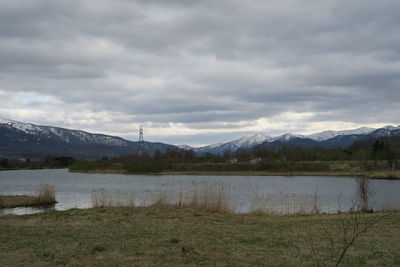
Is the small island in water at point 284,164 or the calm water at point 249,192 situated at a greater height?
the small island in water at point 284,164

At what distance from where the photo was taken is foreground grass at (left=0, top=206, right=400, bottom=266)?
8477mm

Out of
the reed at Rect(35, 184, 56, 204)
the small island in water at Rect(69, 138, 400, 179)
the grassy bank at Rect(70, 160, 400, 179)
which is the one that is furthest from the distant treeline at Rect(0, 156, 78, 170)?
the reed at Rect(35, 184, 56, 204)

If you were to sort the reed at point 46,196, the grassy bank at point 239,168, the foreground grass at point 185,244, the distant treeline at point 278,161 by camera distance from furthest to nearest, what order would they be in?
1. the grassy bank at point 239,168
2. the distant treeline at point 278,161
3. the reed at point 46,196
4. the foreground grass at point 185,244

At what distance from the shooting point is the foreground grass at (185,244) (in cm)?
848

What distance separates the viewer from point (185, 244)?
33.2ft

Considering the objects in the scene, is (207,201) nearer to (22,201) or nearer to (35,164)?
(22,201)

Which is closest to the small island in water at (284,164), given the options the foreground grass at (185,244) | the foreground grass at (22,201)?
the foreground grass at (22,201)

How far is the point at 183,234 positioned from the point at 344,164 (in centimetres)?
7594

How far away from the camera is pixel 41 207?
2862cm

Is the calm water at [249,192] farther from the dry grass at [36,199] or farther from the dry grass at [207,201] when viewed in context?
the dry grass at [207,201]

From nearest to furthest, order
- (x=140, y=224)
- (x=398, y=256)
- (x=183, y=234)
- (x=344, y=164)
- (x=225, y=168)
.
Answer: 1. (x=398, y=256)
2. (x=183, y=234)
3. (x=140, y=224)
4. (x=344, y=164)
5. (x=225, y=168)

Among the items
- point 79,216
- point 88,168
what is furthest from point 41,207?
point 88,168

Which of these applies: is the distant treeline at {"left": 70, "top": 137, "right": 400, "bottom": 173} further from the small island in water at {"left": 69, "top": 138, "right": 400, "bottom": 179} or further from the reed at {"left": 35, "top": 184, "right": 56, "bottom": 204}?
the reed at {"left": 35, "top": 184, "right": 56, "bottom": 204}

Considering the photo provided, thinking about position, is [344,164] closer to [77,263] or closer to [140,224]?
[140,224]
